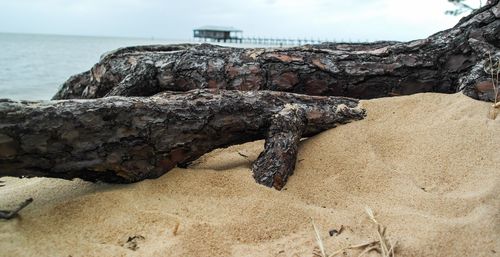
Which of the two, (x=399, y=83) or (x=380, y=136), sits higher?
(x=399, y=83)

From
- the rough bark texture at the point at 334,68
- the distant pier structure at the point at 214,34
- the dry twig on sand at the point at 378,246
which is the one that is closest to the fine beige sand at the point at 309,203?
the dry twig on sand at the point at 378,246

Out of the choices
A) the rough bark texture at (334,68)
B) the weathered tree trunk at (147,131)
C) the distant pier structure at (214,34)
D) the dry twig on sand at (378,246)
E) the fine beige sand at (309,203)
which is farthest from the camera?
the distant pier structure at (214,34)

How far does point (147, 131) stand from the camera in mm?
2422

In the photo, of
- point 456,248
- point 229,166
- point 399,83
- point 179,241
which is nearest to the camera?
point 456,248

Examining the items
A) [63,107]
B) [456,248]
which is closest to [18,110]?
[63,107]

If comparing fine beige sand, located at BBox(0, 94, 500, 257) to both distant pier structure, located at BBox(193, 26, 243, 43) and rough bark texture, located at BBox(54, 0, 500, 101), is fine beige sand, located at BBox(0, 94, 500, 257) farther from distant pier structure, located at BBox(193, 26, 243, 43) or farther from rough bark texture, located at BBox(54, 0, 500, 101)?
distant pier structure, located at BBox(193, 26, 243, 43)

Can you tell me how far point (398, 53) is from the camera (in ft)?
12.0

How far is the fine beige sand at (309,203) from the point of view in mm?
1878

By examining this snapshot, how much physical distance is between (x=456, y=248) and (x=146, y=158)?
5.68 ft

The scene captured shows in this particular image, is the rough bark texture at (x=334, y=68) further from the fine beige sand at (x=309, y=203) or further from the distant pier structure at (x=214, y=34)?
the distant pier structure at (x=214, y=34)

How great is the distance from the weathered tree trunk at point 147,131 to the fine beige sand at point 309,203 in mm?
113

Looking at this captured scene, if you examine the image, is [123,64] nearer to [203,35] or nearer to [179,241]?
[179,241]

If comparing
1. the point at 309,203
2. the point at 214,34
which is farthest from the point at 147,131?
the point at 214,34

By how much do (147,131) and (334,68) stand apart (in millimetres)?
1872
